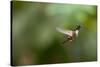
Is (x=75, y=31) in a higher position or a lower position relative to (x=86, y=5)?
lower

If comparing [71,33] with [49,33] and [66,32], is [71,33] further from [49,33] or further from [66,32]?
[49,33]

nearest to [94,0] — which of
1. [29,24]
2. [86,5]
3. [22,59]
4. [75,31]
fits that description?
[86,5]

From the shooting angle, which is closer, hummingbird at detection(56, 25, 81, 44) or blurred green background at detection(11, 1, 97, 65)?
blurred green background at detection(11, 1, 97, 65)

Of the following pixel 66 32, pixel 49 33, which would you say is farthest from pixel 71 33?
pixel 49 33

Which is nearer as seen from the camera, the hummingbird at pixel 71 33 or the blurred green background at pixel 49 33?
the blurred green background at pixel 49 33

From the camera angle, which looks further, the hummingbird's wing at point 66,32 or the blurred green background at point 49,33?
the hummingbird's wing at point 66,32

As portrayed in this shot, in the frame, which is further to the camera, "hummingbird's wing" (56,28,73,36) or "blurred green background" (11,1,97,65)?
"hummingbird's wing" (56,28,73,36)

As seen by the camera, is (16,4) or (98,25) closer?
(16,4)

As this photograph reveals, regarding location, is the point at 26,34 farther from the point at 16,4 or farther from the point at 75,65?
the point at 75,65
